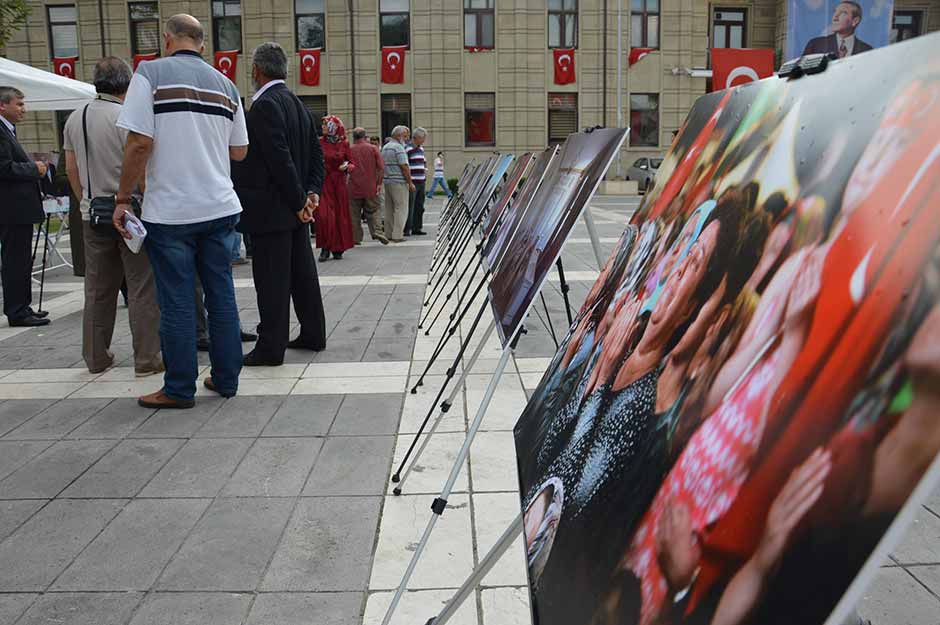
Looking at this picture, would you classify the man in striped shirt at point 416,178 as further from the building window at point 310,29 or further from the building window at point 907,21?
the building window at point 907,21

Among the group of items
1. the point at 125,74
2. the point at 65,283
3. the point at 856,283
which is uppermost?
the point at 125,74

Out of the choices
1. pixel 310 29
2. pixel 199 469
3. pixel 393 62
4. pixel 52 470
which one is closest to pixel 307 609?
pixel 199 469

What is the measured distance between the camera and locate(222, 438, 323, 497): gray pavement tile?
368cm

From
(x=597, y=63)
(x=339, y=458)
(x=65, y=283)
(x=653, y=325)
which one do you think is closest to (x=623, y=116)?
(x=597, y=63)

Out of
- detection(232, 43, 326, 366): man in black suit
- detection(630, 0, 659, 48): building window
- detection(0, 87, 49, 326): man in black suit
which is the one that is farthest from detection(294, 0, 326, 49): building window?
detection(232, 43, 326, 366): man in black suit

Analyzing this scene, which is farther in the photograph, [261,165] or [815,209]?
[261,165]

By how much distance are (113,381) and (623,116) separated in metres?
30.4

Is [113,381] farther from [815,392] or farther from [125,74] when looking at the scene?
[815,392]

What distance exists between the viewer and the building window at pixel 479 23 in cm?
3288

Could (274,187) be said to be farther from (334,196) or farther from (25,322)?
(334,196)

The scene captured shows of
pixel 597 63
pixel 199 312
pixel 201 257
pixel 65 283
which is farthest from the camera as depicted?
pixel 597 63

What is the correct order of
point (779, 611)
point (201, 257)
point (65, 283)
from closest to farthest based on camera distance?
point (779, 611) → point (201, 257) → point (65, 283)

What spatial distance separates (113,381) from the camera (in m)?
5.56

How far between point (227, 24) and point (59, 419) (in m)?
31.8
